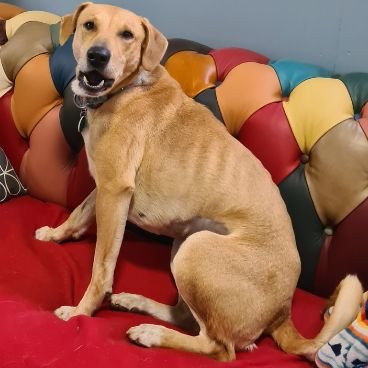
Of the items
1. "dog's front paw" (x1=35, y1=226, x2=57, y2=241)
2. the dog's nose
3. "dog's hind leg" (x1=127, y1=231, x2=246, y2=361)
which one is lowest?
"dog's front paw" (x1=35, y1=226, x2=57, y2=241)

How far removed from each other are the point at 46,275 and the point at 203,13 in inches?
48.1

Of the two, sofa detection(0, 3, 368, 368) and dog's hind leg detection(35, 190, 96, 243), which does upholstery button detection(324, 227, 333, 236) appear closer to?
sofa detection(0, 3, 368, 368)

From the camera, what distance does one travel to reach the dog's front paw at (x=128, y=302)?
1586 millimetres

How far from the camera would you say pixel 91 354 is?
1242mm

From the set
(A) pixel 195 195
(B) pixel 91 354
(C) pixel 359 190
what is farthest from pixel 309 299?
(B) pixel 91 354

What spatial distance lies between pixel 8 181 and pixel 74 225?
0.42m

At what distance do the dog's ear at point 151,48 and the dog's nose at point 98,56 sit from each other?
0.50 feet

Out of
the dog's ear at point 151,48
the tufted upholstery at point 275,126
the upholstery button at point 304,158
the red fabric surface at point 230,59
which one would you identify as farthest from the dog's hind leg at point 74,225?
the upholstery button at point 304,158

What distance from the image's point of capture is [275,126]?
1.71 m

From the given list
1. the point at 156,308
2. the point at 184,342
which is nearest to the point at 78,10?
the point at 156,308

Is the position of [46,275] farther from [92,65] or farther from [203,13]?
[203,13]

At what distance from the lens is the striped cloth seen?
1241mm

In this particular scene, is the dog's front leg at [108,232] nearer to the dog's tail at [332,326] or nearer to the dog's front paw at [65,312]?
the dog's front paw at [65,312]

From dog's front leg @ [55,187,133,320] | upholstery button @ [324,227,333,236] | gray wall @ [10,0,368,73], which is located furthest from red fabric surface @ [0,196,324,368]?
gray wall @ [10,0,368,73]
